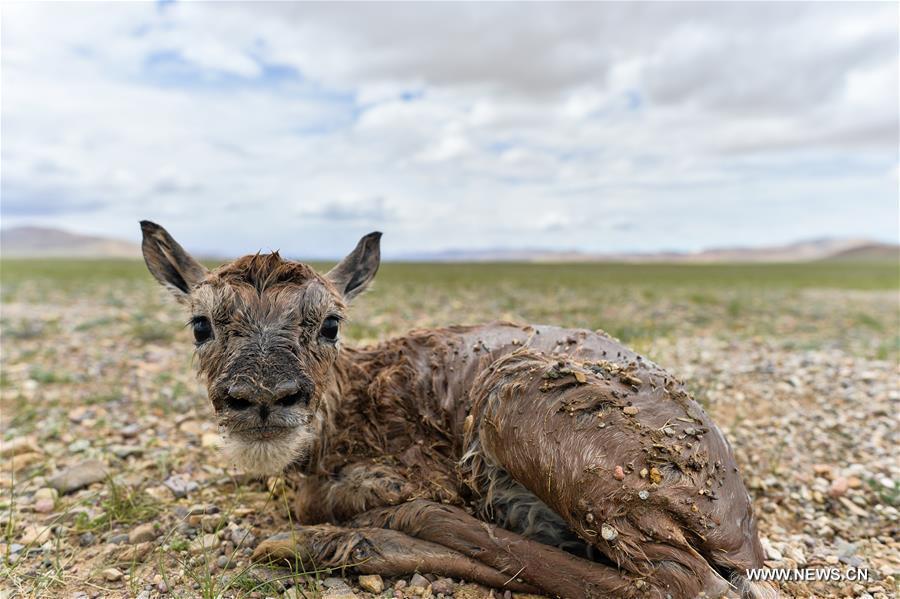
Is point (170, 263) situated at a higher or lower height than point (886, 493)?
higher

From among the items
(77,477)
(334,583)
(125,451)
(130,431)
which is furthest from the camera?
(130,431)

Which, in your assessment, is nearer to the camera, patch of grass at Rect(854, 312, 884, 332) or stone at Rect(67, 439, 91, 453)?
stone at Rect(67, 439, 91, 453)

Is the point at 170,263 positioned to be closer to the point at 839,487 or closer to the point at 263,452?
the point at 263,452

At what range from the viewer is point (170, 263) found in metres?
5.51

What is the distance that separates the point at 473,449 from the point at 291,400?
1.69m

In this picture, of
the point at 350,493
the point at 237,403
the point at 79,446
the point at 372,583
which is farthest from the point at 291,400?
the point at 79,446

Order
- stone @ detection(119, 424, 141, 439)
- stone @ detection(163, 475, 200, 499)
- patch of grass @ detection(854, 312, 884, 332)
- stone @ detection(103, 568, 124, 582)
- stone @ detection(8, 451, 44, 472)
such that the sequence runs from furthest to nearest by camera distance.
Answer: patch of grass @ detection(854, 312, 884, 332) < stone @ detection(119, 424, 141, 439) < stone @ detection(8, 451, 44, 472) < stone @ detection(163, 475, 200, 499) < stone @ detection(103, 568, 124, 582)

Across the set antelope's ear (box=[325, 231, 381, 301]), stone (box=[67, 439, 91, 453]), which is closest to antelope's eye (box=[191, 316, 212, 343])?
antelope's ear (box=[325, 231, 381, 301])

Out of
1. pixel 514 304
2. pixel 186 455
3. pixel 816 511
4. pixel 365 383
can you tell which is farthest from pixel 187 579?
pixel 514 304

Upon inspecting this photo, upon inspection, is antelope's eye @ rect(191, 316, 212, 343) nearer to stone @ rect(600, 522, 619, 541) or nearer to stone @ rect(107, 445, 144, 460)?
stone @ rect(107, 445, 144, 460)

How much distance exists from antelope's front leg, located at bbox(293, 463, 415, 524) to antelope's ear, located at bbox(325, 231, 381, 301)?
71.7 inches

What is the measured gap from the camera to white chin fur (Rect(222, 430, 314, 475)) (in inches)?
169

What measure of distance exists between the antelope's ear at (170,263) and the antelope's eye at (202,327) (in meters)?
0.63

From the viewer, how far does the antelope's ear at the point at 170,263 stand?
540cm
